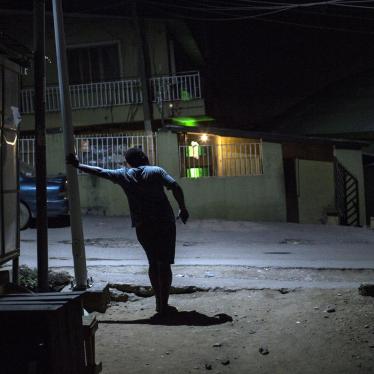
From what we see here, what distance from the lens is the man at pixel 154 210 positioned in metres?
5.52

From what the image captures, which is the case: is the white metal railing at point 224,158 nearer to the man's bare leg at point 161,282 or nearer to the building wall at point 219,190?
the building wall at point 219,190

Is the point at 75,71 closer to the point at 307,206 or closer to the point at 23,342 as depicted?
the point at 307,206

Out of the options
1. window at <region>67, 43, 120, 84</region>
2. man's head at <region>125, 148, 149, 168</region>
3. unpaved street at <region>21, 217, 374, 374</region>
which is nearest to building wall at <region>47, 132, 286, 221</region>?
unpaved street at <region>21, 217, 374, 374</region>

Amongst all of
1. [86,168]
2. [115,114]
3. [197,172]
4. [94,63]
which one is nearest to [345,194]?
[197,172]

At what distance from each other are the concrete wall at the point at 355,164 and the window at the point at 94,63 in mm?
8491

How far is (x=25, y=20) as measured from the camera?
19.3 metres

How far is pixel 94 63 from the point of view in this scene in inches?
745

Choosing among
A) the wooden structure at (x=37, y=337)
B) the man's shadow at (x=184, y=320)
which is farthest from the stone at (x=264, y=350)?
the wooden structure at (x=37, y=337)

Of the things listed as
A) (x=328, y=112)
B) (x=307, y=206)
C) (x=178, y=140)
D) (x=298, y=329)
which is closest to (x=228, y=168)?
(x=178, y=140)

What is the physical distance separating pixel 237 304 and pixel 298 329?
1.07m

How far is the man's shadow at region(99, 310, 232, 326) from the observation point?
537 centimetres

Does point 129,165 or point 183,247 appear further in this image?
point 183,247

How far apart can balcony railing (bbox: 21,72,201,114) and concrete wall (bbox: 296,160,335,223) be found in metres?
4.67

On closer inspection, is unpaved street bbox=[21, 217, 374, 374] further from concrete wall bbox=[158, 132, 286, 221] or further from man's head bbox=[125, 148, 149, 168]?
concrete wall bbox=[158, 132, 286, 221]
